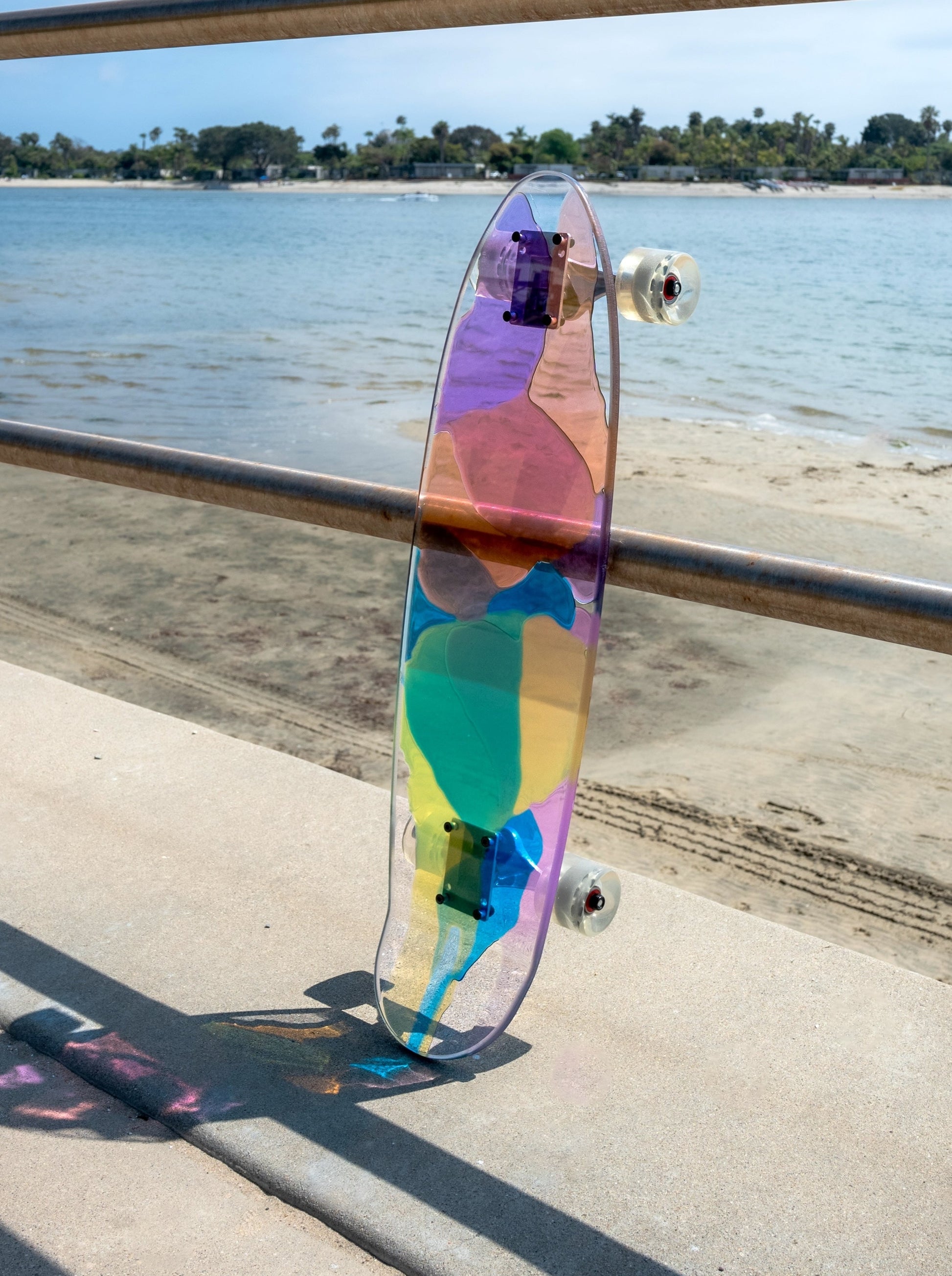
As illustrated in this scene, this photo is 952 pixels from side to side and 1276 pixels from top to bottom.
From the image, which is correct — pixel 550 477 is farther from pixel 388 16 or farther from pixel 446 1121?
pixel 446 1121

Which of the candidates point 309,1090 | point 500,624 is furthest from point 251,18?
point 309,1090

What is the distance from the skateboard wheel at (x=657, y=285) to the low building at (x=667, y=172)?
8518cm

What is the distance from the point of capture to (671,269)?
3.69 ft

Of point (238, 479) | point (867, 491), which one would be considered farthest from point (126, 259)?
point (238, 479)

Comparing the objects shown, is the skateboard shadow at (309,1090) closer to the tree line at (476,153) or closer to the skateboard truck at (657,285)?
the skateboard truck at (657,285)

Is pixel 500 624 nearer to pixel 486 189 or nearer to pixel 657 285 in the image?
pixel 657 285

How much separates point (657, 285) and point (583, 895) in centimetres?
62

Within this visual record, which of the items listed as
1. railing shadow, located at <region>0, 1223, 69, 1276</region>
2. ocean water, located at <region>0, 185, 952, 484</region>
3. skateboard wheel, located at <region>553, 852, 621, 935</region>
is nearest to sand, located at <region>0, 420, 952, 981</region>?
skateboard wheel, located at <region>553, 852, 621, 935</region>

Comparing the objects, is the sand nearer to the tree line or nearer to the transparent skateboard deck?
the transparent skateboard deck

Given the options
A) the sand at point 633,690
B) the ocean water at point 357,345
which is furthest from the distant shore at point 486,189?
the sand at point 633,690

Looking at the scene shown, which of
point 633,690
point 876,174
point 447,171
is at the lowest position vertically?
point 633,690

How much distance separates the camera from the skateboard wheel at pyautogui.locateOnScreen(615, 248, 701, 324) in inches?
43.5

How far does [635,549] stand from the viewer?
1.07 m

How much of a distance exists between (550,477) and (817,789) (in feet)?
7.94
